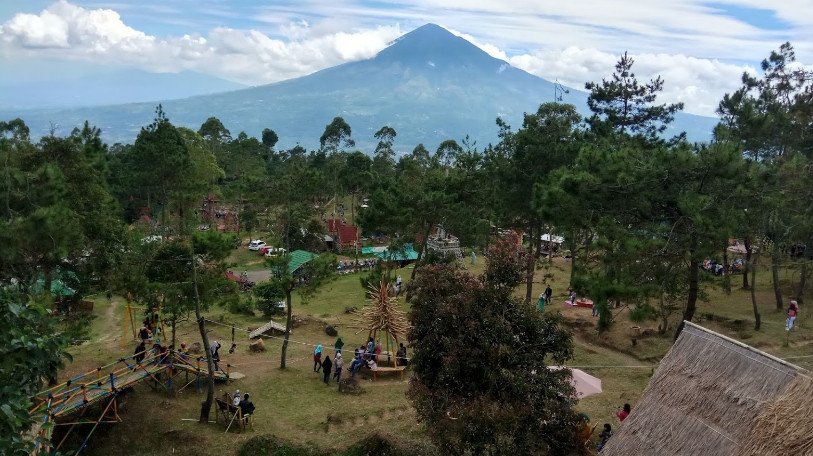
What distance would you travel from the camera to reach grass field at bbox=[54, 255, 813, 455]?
13.0 meters

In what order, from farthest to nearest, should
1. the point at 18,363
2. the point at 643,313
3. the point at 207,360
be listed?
the point at 207,360 → the point at 643,313 → the point at 18,363

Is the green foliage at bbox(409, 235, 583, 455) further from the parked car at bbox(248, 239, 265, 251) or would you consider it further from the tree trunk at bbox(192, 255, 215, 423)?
the parked car at bbox(248, 239, 265, 251)

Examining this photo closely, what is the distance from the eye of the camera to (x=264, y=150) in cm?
7175

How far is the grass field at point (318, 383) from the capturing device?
510 inches

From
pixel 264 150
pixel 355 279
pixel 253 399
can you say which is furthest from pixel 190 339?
pixel 264 150

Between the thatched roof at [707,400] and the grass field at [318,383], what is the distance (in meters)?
3.63

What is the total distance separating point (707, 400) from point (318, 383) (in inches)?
419

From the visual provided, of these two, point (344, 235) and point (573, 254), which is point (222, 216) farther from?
point (573, 254)

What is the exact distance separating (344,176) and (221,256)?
1493 inches

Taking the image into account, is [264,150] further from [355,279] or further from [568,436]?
[568,436]

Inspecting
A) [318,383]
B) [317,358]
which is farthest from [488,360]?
[317,358]

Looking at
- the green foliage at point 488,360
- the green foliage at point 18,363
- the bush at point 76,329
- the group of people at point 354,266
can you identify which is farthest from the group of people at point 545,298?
the green foliage at point 18,363

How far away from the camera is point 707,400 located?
858 cm

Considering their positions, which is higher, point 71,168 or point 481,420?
point 71,168
